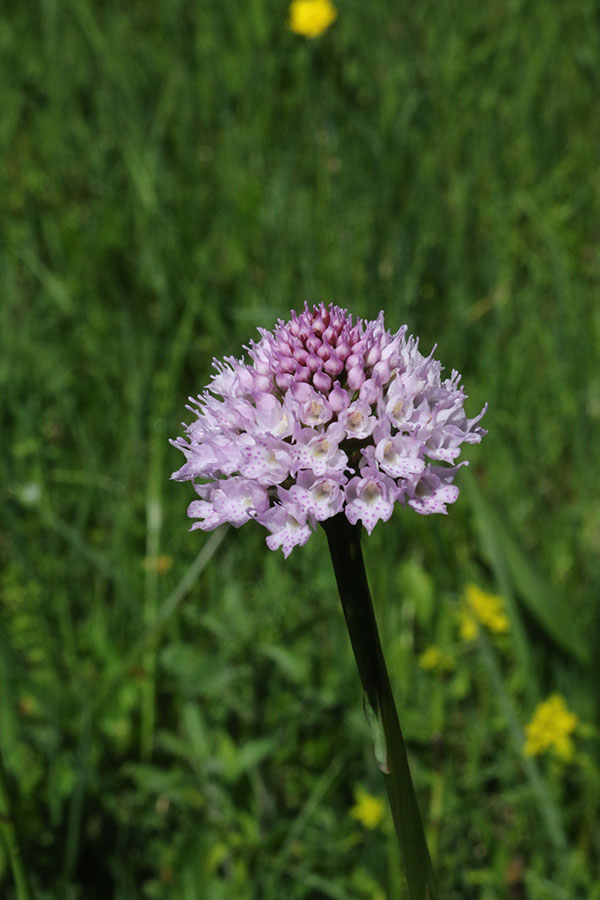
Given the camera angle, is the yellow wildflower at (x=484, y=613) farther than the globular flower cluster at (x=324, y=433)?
Yes

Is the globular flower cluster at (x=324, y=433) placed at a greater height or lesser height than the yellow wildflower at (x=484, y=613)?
lesser

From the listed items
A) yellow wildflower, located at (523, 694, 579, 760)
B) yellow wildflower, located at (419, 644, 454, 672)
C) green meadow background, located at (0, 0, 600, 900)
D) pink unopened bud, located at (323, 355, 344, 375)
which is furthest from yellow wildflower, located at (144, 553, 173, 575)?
pink unopened bud, located at (323, 355, 344, 375)

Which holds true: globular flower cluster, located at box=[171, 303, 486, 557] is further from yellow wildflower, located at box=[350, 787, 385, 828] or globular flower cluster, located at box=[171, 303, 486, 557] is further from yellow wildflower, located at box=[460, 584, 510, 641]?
yellow wildflower, located at box=[460, 584, 510, 641]

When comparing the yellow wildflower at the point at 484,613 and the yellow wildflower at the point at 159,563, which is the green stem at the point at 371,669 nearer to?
the yellow wildflower at the point at 484,613

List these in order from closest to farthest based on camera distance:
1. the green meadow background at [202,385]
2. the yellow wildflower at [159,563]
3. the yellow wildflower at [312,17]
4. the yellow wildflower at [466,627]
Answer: the green meadow background at [202,385] → the yellow wildflower at [466,627] → the yellow wildflower at [159,563] → the yellow wildflower at [312,17]

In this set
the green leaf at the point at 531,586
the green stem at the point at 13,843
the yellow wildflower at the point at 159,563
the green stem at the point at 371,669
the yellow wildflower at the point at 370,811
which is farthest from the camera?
the yellow wildflower at the point at 159,563

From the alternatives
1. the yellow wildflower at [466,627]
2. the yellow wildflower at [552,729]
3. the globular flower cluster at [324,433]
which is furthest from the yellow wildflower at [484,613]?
the globular flower cluster at [324,433]
